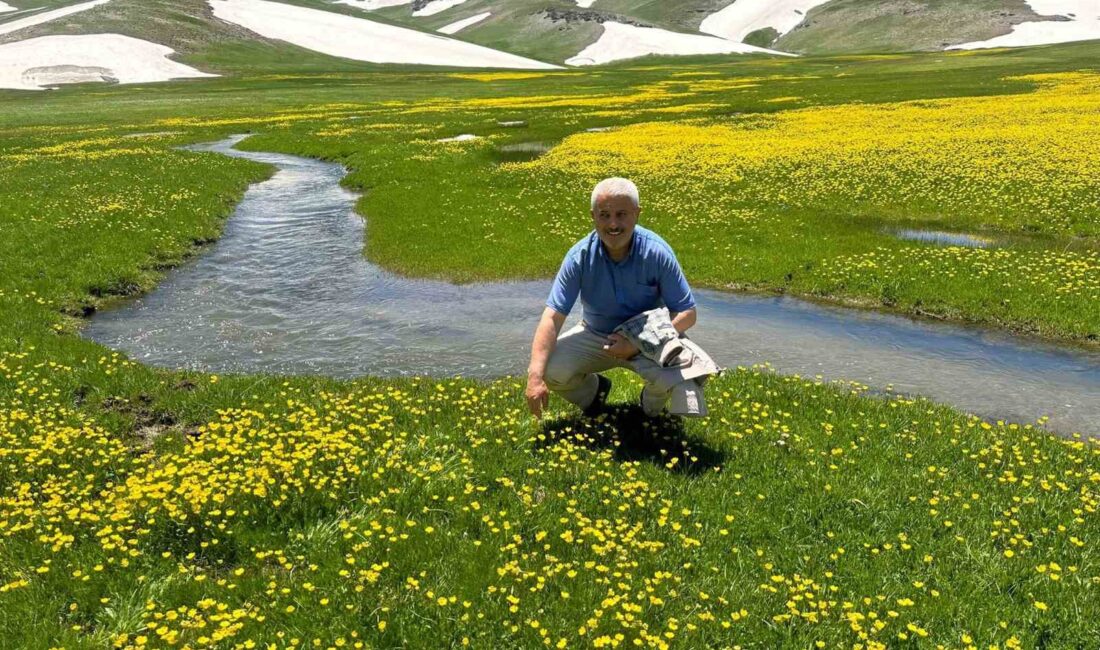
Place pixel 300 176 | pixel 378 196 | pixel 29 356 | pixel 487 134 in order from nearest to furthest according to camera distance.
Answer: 1. pixel 29 356
2. pixel 378 196
3. pixel 300 176
4. pixel 487 134

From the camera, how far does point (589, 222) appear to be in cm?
2569

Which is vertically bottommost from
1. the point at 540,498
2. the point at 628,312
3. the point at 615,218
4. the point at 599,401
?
the point at 540,498

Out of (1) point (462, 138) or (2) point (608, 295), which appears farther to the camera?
(1) point (462, 138)

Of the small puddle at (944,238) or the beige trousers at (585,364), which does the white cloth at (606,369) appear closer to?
the beige trousers at (585,364)

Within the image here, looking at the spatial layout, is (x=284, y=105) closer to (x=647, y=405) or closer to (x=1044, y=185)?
(x=1044, y=185)

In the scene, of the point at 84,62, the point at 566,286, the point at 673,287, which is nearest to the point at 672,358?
the point at 673,287

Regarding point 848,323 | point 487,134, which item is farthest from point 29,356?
point 487,134

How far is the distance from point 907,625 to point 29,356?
14.7 metres

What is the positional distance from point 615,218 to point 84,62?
187m

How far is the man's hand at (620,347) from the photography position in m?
8.75

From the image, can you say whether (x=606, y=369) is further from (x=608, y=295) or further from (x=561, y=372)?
(x=608, y=295)

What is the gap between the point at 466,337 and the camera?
1572 cm

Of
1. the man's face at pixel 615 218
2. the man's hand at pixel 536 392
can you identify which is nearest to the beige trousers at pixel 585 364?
the man's hand at pixel 536 392

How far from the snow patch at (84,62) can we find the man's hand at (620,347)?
6832 inches
